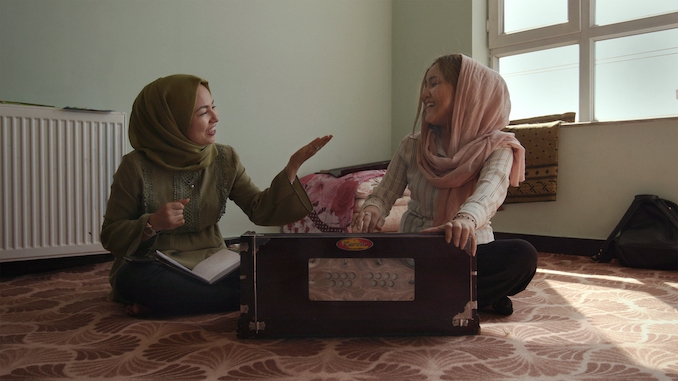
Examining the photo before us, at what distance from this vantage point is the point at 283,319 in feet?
4.13

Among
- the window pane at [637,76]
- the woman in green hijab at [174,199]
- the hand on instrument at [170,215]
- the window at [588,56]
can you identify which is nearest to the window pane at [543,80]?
the window at [588,56]

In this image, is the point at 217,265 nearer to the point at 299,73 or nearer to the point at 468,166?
the point at 468,166

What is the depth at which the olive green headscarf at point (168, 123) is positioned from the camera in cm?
158

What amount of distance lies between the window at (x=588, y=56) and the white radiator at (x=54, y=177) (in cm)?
248

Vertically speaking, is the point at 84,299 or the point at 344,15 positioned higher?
the point at 344,15

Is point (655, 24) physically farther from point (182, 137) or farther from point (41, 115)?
point (41, 115)

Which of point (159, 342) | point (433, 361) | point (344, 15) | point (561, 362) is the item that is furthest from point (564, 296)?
point (344, 15)

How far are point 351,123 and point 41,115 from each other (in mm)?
2043

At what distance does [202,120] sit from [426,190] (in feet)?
2.39

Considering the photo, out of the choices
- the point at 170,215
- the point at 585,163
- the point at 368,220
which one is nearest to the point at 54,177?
the point at 170,215

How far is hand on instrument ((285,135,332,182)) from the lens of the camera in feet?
4.71

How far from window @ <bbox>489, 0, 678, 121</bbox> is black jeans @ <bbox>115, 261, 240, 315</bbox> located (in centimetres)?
249

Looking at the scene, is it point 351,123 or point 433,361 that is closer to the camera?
point 433,361

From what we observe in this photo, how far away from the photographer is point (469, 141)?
5.20ft
